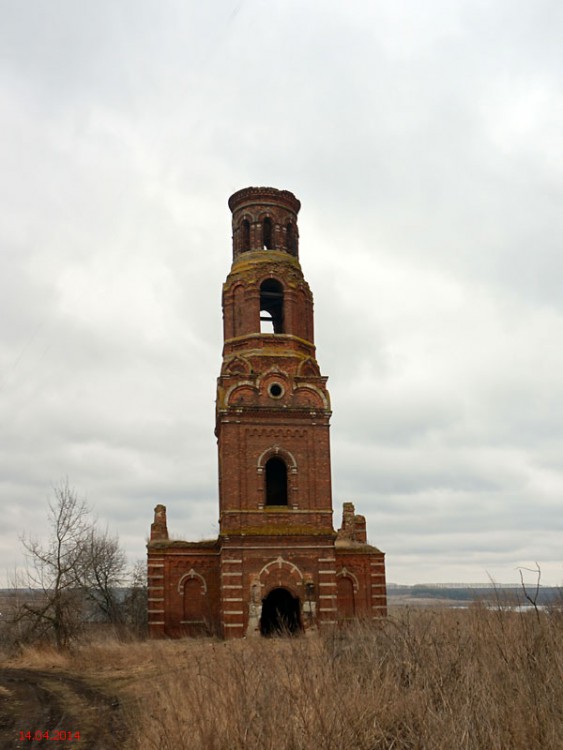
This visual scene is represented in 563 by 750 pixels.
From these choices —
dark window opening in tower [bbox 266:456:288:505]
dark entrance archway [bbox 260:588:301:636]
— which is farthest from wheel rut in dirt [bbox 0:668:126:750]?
dark window opening in tower [bbox 266:456:288:505]

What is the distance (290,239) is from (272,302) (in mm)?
2898

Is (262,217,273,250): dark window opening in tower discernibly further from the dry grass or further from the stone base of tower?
the dry grass

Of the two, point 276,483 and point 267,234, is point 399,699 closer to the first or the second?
point 276,483

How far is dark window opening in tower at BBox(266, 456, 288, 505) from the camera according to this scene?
29605mm

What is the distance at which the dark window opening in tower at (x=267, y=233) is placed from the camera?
103 ft

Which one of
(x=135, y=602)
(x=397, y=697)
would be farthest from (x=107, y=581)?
(x=397, y=697)

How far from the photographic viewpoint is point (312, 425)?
28.3m

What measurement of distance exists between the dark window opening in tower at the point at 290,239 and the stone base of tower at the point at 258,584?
12.6 meters

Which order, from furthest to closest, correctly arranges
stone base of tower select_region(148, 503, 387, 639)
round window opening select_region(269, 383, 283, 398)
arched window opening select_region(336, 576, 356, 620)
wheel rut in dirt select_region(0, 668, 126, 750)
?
arched window opening select_region(336, 576, 356, 620)
round window opening select_region(269, 383, 283, 398)
stone base of tower select_region(148, 503, 387, 639)
wheel rut in dirt select_region(0, 668, 126, 750)

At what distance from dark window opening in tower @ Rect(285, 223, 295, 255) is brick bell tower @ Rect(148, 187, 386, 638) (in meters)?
0.04

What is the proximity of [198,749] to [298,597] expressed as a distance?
19165mm

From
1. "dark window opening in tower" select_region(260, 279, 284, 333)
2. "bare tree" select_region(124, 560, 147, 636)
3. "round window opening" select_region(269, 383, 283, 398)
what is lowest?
"bare tree" select_region(124, 560, 147, 636)

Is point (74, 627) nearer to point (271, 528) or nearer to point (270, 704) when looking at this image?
point (271, 528)

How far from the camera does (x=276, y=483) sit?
99.2 feet
